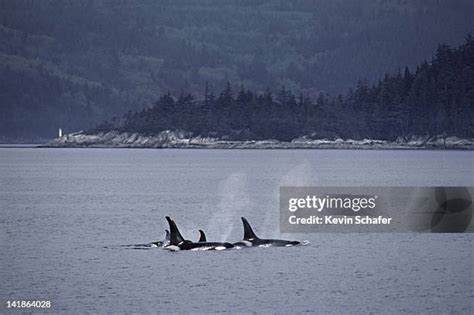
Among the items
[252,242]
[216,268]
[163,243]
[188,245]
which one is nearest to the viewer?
[216,268]

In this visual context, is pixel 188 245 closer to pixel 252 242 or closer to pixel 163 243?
pixel 163 243

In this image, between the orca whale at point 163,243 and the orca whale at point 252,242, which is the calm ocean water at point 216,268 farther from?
the orca whale at point 163,243

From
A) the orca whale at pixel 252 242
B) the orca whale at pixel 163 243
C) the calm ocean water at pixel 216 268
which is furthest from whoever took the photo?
the orca whale at pixel 163 243

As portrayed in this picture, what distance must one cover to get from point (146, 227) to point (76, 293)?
82.1 feet

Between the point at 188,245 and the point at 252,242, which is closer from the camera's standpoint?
the point at 188,245

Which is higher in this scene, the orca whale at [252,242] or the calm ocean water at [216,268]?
the orca whale at [252,242]

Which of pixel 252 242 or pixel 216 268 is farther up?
pixel 252 242

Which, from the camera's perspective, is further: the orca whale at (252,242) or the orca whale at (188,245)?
the orca whale at (252,242)

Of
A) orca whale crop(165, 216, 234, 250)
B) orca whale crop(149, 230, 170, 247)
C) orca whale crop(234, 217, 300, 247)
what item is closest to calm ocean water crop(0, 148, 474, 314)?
orca whale crop(165, 216, 234, 250)

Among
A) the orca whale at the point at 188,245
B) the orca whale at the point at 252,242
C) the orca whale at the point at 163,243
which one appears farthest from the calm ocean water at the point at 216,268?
the orca whale at the point at 163,243

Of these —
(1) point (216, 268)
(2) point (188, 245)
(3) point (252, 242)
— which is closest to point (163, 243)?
(2) point (188, 245)

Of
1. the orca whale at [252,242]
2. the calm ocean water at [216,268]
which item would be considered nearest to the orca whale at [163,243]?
the calm ocean water at [216,268]

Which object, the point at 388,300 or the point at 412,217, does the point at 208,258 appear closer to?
the point at 388,300

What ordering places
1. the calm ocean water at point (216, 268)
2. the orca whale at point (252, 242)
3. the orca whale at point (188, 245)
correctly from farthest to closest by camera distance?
the orca whale at point (252, 242)
the orca whale at point (188, 245)
the calm ocean water at point (216, 268)
